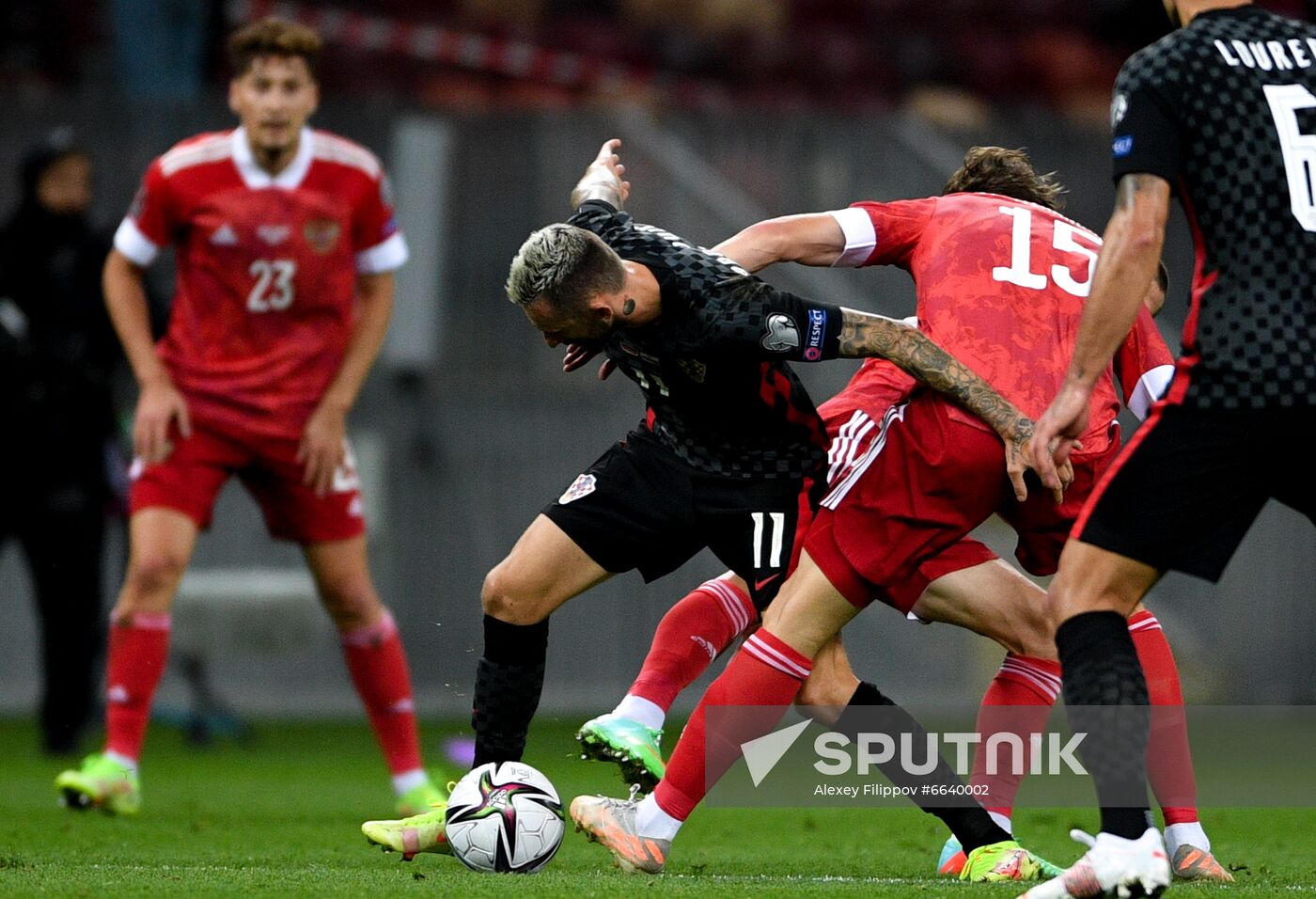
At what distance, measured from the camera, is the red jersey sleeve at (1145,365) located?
532 centimetres

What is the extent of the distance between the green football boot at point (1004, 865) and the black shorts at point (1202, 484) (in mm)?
1155

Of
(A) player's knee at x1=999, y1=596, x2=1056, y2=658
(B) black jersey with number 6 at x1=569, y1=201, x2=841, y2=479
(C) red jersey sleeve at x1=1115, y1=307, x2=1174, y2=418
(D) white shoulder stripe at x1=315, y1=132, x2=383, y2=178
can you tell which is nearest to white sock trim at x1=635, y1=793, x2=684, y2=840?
(B) black jersey with number 6 at x1=569, y1=201, x2=841, y2=479

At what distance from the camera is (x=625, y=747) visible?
5066 mm

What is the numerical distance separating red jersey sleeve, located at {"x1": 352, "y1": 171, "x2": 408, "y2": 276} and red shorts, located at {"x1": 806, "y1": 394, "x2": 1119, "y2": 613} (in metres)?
2.33

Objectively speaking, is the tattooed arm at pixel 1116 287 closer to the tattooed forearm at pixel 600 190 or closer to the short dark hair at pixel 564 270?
the short dark hair at pixel 564 270

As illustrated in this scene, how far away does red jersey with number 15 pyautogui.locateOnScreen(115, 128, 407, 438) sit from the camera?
6.69 m

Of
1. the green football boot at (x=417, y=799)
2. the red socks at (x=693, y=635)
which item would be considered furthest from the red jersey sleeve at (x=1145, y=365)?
the green football boot at (x=417, y=799)

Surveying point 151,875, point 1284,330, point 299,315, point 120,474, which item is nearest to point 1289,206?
point 1284,330

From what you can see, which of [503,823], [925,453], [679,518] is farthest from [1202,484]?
[503,823]

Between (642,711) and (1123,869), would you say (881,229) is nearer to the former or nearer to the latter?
(642,711)

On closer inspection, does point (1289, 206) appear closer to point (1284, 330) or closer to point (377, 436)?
point (1284, 330)

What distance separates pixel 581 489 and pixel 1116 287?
5.63 feet

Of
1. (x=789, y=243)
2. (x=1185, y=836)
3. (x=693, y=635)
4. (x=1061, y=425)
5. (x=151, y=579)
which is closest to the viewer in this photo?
(x=1061, y=425)

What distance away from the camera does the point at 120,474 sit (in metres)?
9.31
